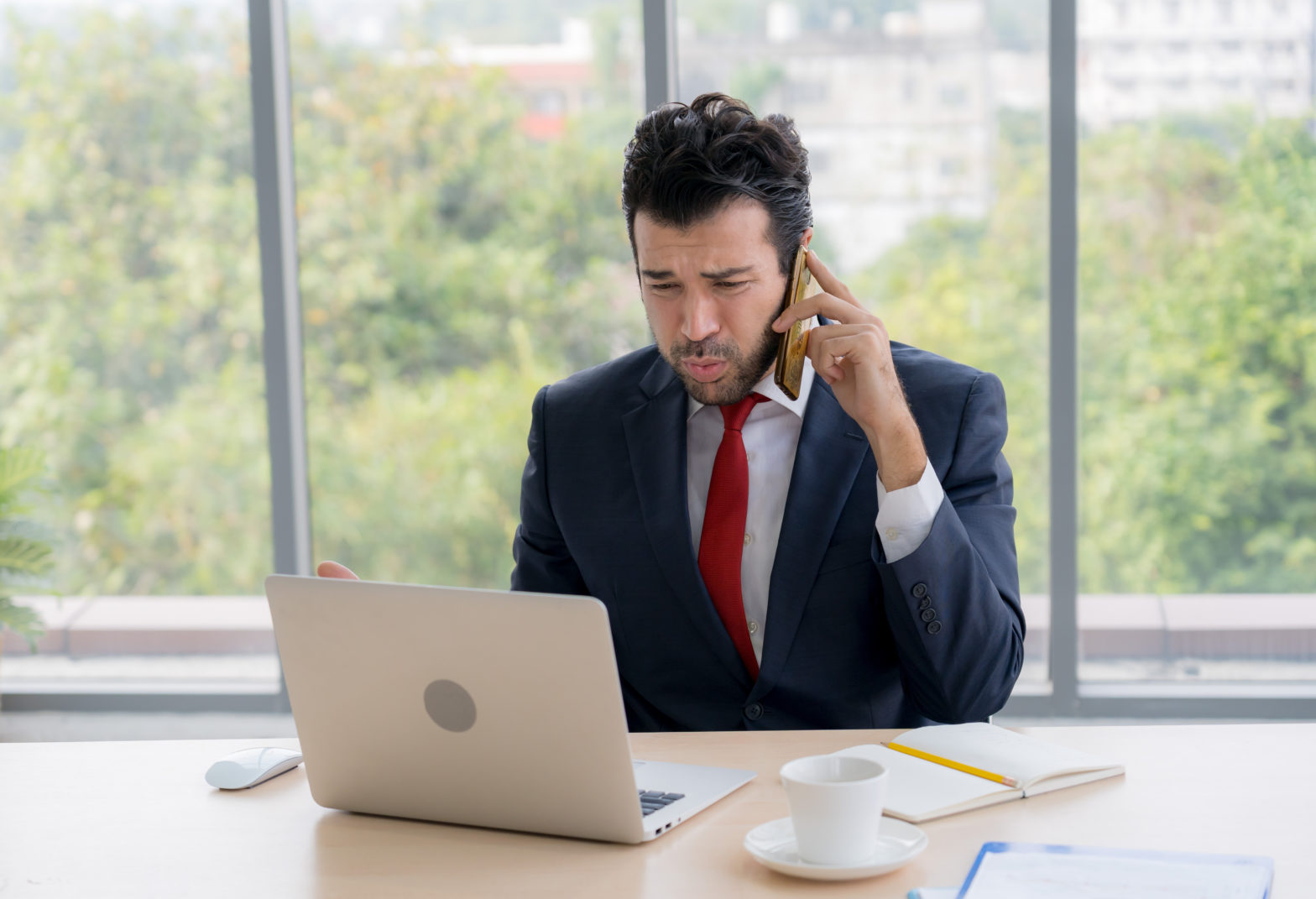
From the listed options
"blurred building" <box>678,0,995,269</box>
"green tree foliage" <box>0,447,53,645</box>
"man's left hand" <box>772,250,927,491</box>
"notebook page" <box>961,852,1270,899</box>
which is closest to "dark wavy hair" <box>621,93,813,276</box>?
"man's left hand" <box>772,250,927,491</box>

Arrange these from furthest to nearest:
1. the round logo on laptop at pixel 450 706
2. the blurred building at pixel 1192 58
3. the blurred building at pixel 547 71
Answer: the blurred building at pixel 547 71, the blurred building at pixel 1192 58, the round logo on laptop at pixel 450 706

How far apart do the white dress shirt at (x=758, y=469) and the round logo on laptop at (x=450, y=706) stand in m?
0.70

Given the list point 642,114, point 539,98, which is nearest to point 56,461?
point 539,98

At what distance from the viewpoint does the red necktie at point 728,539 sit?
183 centimetres

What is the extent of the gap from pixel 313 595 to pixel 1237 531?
9.37ft

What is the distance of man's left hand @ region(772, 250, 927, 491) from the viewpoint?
5.49ft

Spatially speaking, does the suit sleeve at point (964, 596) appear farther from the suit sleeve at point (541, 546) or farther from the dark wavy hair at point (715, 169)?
the suit sleeve at point (541, 546)

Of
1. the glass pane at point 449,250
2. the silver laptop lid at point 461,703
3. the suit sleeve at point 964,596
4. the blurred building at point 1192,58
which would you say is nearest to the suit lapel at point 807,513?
the suit sleeve at point 964,596

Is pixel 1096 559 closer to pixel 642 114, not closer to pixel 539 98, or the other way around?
pixel 642 114

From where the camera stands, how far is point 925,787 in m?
1.27

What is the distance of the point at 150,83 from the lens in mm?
3572

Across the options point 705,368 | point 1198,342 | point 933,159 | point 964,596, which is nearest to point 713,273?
point 705,368

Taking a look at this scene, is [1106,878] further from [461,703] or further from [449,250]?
[449,250]

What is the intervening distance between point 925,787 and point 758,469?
742 millimetres
